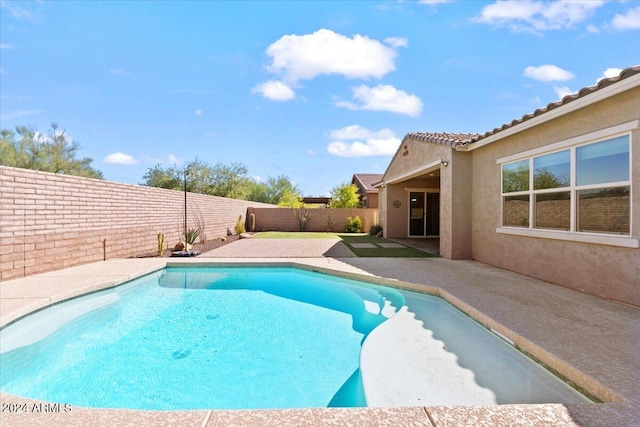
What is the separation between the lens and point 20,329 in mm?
4703

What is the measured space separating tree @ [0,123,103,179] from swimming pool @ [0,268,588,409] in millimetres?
21617

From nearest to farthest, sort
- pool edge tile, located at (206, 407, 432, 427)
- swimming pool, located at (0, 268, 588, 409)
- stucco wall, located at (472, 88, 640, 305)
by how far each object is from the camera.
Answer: pool edge tile, located at (206, 407, 432, 427) < swimming pool, located at (0, 268, 588, 409) < stucco wall, located at (472, 88, 640, 305)

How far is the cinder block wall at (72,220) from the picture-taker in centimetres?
672

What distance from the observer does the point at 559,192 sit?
21.9 feet

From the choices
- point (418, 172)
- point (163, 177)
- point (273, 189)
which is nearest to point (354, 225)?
point (418, 172)

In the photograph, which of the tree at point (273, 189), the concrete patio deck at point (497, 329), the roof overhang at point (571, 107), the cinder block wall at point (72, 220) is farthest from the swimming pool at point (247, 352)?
the tree at point (273, 189)

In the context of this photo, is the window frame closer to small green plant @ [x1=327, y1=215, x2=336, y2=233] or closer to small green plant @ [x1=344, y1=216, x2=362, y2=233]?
small green plant @ [x1=344, y1=216, x2=362, y2=233]

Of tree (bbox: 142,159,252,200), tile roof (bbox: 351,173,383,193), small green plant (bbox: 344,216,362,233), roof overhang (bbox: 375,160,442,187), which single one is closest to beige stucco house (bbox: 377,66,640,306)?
roof overhang (bbox: 375,160,442,187)

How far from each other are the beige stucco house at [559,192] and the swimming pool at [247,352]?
113 inches

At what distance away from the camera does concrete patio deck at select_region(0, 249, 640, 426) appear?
220cm

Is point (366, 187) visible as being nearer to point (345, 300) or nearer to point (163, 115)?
point (163, 115)

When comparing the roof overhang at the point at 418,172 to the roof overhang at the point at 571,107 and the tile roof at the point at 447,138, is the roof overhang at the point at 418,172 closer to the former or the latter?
the tile roof at the point at 447,138

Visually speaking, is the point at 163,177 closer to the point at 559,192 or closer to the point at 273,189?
the point at 273,189

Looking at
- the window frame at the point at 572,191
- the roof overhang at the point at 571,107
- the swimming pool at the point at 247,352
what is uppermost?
the roof overhang at the point at 571,107
